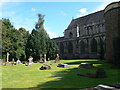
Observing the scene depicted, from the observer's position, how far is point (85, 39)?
41344 mm

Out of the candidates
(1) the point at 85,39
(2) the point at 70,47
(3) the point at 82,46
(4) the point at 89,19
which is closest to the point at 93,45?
(1) the point at 85,39

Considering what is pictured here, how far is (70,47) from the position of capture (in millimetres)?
46969

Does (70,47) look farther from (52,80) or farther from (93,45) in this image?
(52,80)

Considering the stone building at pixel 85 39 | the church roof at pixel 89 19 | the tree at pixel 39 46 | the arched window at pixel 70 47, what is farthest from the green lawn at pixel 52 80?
the church roof at pixel 89 19

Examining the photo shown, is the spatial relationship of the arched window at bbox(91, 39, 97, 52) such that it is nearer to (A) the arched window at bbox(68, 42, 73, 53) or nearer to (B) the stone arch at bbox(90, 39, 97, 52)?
(B) the stone arch at bbox(90, 39, 97, 52)

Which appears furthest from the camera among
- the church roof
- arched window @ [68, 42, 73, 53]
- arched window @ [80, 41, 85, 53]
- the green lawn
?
arched window @ [68, 42, 73, 53]

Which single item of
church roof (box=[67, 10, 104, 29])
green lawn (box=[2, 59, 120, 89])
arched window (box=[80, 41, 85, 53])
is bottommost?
green lawn (box=[2, 59, 120, 89])

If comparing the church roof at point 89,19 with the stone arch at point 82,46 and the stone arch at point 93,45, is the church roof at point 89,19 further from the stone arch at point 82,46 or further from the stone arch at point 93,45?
the stone arch at point 82,46

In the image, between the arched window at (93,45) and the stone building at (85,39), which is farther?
the arched window at (93,45)

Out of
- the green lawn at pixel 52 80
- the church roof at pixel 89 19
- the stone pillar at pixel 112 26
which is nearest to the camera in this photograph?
the green lawn at pixel 52 80

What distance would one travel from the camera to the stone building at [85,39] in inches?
1494

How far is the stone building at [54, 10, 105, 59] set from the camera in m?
37.9

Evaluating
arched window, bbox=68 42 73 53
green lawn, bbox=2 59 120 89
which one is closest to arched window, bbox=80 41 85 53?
arched window, bbox=68 42 73 53

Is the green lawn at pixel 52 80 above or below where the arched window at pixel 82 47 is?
below
